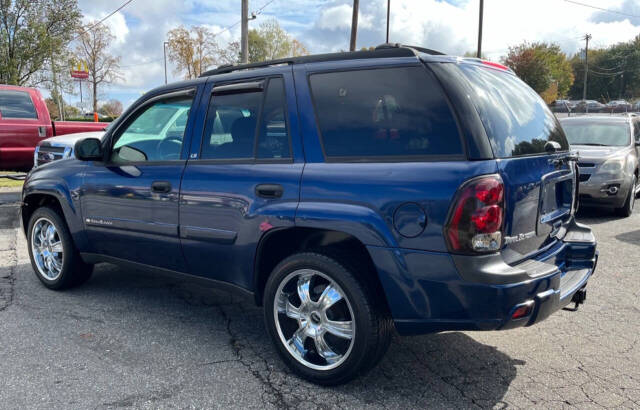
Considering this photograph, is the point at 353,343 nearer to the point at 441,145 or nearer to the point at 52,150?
the point at 441,145

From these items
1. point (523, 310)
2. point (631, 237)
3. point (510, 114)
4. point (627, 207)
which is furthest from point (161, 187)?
point (627, 207)

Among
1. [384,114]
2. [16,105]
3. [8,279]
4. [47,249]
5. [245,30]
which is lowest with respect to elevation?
[8,279]

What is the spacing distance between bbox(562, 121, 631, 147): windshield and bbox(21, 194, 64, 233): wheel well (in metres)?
8.29

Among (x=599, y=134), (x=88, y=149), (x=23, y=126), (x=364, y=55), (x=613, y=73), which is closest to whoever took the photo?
(x=364, y=55)

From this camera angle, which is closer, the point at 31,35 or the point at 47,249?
the point at 47,249

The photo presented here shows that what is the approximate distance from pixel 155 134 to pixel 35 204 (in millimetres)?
1867

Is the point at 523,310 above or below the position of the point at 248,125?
below

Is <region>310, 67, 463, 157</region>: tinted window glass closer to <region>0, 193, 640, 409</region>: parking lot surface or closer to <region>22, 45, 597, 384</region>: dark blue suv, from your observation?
<region>22, 45, 597, 384</region>: dark blue suv

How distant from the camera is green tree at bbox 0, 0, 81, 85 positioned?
2284 cm

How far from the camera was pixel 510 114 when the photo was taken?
2996mm

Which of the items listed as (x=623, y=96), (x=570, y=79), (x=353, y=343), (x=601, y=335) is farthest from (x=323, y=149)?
(x=623, y=96)

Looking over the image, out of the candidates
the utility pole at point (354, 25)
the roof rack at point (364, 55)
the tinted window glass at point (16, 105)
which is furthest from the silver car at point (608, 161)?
the utility pole at point (354, 25)

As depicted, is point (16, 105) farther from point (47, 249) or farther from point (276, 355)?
point (276, 355)

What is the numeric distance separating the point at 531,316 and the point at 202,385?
1.88m
